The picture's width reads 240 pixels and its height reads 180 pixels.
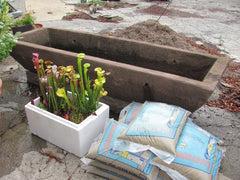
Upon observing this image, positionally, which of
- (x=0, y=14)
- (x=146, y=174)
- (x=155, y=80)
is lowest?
(x=146, y=174)

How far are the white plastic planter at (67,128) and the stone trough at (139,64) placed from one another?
429mm

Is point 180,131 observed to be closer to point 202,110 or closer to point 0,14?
point 202,110

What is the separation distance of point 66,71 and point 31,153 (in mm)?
889

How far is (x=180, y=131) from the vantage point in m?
1.73

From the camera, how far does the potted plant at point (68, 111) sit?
1.86 meters

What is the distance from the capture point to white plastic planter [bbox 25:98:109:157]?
1.83 metres

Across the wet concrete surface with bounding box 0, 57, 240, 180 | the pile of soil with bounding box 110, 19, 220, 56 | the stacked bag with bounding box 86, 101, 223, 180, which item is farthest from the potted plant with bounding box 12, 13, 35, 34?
the stacked bag with bounding box 86, 101, 223, 180

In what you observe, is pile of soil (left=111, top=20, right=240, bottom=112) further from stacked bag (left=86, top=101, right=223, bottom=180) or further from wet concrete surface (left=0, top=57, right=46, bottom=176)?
wet concrete surface (left=0, top=57, right=46, bottom=176)

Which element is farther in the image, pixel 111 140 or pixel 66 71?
pixel 66 71

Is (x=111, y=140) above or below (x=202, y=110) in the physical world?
above

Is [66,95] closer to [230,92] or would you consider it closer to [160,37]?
[230,92]

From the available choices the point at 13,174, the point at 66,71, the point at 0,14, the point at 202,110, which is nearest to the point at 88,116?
the point at 66,71

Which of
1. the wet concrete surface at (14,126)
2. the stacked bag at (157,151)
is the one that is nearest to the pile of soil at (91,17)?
the wet concrete surface at (14,126)

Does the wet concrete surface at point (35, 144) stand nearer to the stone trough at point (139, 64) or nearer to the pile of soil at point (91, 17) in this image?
the stone trough at point (139, 64)
